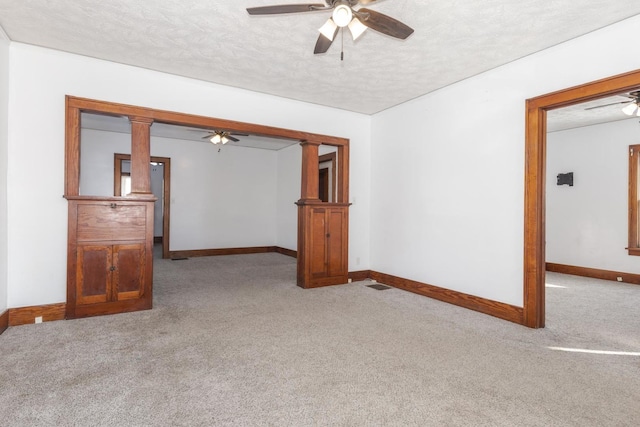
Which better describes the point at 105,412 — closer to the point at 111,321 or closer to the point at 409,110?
the point at 111,321

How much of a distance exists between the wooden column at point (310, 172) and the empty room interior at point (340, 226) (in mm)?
29

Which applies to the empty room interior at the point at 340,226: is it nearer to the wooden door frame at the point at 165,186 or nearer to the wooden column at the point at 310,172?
the wooden column at the point at 310,172

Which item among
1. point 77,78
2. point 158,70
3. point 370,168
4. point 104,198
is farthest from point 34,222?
point 370,168

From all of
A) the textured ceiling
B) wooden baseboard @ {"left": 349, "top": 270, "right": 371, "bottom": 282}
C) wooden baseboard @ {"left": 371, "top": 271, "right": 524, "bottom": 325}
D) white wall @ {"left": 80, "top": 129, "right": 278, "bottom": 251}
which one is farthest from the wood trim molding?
the textured ceiling

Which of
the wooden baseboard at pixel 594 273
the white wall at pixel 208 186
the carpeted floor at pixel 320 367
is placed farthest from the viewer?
the white wall at pixel 208 186

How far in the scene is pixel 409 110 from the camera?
4.83 m

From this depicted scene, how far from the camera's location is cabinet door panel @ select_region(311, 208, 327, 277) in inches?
192

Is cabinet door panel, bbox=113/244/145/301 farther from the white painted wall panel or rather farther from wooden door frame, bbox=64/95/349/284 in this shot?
the white painted wall panel

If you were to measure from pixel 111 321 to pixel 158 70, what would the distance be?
9.07 feet

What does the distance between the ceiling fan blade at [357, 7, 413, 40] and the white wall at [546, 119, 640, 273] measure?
5397mm

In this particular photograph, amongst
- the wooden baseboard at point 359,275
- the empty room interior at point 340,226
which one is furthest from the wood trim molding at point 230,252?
the wooden baseboard at point 359,275

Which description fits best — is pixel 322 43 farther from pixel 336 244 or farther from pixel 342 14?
pixel 336 244

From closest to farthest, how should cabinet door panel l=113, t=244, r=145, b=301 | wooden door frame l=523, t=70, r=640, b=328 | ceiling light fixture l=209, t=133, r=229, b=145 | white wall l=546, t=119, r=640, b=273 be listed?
wooden door frame l=523, t=70, r=640, b=328 < cabinet door panel l=113, t=244, r=145, b=301 < white wall l=546, t=119, r=640, b=273 < ceiling light fixture l=209, t=133, r=229, b=145

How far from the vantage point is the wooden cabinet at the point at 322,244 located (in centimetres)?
483
